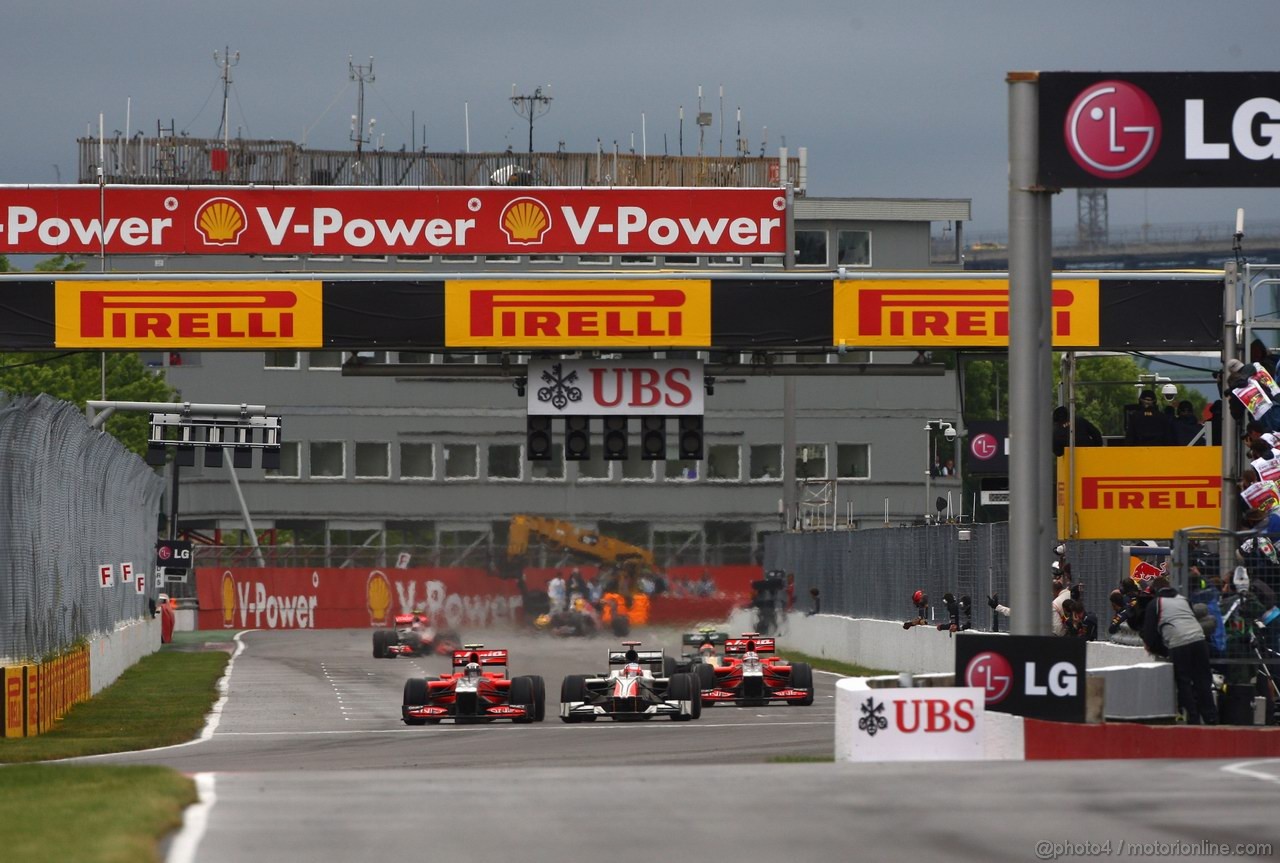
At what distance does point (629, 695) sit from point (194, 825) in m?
13.1

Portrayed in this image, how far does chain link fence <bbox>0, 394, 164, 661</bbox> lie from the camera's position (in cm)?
2119

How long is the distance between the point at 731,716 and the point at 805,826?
1395 cm

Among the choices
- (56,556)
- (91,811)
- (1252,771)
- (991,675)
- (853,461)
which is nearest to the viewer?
Answer: (91,811)

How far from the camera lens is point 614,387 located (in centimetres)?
2414

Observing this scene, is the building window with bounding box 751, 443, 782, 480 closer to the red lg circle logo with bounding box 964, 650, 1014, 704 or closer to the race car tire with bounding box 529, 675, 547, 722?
the race car tire with bounding box 529, 675, 547, 722

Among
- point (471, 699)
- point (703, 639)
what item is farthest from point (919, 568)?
point (471, 699)

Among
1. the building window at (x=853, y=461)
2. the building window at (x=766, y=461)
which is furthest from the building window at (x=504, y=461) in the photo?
the building window at (x=853, y=461)

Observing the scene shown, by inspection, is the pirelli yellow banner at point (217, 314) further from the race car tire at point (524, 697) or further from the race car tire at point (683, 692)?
the race car tire at point (683, 692)

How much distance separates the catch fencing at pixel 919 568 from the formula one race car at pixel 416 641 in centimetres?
804

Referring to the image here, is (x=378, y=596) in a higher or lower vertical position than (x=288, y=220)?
lower

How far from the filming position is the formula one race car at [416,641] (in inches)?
1561

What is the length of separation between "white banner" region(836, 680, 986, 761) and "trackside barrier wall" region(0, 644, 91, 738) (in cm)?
1017

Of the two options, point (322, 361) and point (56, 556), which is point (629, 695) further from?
point (322, 361)

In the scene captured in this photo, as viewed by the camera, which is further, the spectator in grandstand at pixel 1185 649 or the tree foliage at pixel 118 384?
the tree foliage at pixel 118 384
